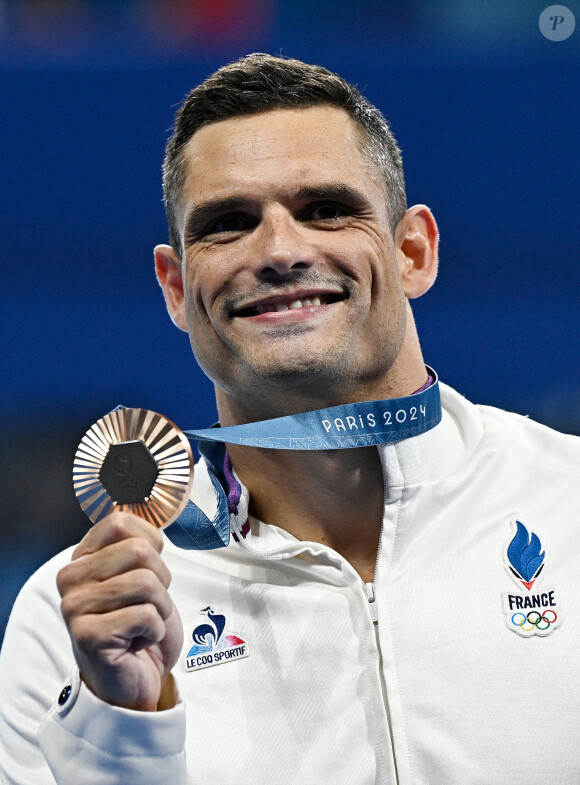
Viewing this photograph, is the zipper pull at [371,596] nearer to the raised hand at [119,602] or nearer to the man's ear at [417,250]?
the raised hand at [119,602]

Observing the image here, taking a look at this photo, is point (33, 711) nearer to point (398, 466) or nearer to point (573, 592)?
point (398, 466)

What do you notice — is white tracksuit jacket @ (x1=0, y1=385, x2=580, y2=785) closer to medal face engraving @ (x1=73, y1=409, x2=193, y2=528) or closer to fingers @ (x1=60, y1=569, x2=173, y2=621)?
fingers @ (x1=60, y1=569, x2=173, y2=621)

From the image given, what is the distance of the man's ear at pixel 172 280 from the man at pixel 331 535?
9 cm

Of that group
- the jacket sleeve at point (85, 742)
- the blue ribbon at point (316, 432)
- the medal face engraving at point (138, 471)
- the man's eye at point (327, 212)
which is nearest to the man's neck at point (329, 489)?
the blue ribbon at point (316, 432)

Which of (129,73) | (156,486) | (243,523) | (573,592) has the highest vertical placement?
(129,73)

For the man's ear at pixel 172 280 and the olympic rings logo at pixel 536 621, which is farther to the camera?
the man's ear at pixel 172 280

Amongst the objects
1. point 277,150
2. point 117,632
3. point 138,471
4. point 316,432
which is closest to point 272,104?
point 277,150

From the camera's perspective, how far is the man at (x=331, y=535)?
2068mm

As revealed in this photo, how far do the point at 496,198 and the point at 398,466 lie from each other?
1.47 meters

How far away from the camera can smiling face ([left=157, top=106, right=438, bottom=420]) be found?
2.28 metres

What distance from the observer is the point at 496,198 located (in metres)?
3.38

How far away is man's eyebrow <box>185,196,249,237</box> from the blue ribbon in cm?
57

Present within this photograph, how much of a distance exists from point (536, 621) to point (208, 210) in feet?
4.28

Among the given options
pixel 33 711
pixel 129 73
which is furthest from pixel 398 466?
pixel 129 73
